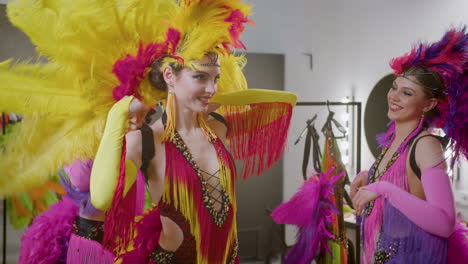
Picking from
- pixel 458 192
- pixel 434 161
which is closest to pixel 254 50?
pixel 458 192

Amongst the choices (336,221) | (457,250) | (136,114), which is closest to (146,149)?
(136,114)

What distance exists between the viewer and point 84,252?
203 cm

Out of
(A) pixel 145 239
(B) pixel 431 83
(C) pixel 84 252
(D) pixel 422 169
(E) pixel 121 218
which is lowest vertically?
(C) pixel 84 252

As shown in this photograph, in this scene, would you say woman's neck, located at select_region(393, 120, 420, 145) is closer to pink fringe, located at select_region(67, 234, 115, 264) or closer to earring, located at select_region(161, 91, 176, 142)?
earring, located at select_region(161, 91, 176, 142)

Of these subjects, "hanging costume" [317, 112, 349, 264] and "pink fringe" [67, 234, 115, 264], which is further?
"hanging costume" [317, 112, 349, 264]

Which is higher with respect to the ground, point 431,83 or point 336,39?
point 336,39

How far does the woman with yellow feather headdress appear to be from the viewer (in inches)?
58.3

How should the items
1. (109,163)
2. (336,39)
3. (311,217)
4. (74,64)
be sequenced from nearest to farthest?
(109,163)
(74,64)
(311,217)
(336,39)

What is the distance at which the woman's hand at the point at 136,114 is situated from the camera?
1450 millimetres

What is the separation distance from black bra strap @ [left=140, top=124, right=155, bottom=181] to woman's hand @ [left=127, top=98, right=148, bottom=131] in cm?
4

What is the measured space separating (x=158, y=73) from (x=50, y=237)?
1023 mm

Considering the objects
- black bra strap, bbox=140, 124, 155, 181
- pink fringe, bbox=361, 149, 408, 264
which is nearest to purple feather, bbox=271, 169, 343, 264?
pink fringe, bbox=361, 149, 408, 264

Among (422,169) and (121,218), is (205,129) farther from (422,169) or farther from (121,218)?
(422,169)

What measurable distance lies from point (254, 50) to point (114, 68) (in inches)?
103
